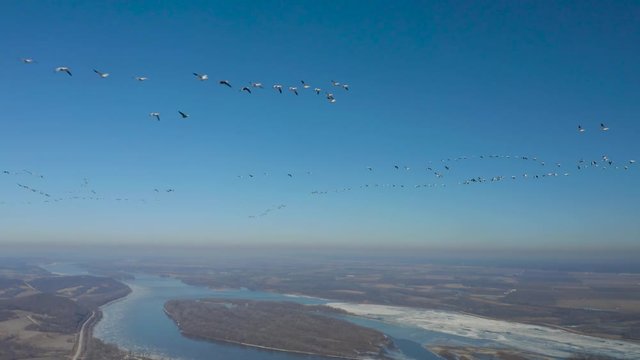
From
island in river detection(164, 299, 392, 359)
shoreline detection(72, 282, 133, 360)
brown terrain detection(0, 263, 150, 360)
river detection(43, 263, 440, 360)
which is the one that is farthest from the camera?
island in river detection(164, 299, 392, 359)

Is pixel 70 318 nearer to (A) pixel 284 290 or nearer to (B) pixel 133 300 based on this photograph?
(B) pixel 133 300

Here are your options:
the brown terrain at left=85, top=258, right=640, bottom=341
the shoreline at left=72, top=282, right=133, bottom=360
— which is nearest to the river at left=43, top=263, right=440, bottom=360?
the shoreline at left=72, top=282, right=133, bottom=360

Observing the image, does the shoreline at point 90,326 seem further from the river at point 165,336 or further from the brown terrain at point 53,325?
the river at point 165,336

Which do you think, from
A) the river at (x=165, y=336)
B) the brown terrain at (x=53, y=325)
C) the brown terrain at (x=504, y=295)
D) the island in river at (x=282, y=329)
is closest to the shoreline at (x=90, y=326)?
the brown terrain at (x=53, y=325)

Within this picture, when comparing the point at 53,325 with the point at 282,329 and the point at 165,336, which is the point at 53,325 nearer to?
the point at 165,336

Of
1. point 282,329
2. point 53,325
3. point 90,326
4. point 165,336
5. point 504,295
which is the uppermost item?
point 504,295

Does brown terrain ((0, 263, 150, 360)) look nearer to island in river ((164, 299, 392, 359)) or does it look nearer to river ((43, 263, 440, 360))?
river ((43, 263, 440, 360))

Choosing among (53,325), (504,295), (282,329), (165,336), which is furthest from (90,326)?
(504,295)

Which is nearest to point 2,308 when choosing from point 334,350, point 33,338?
point 33,338
